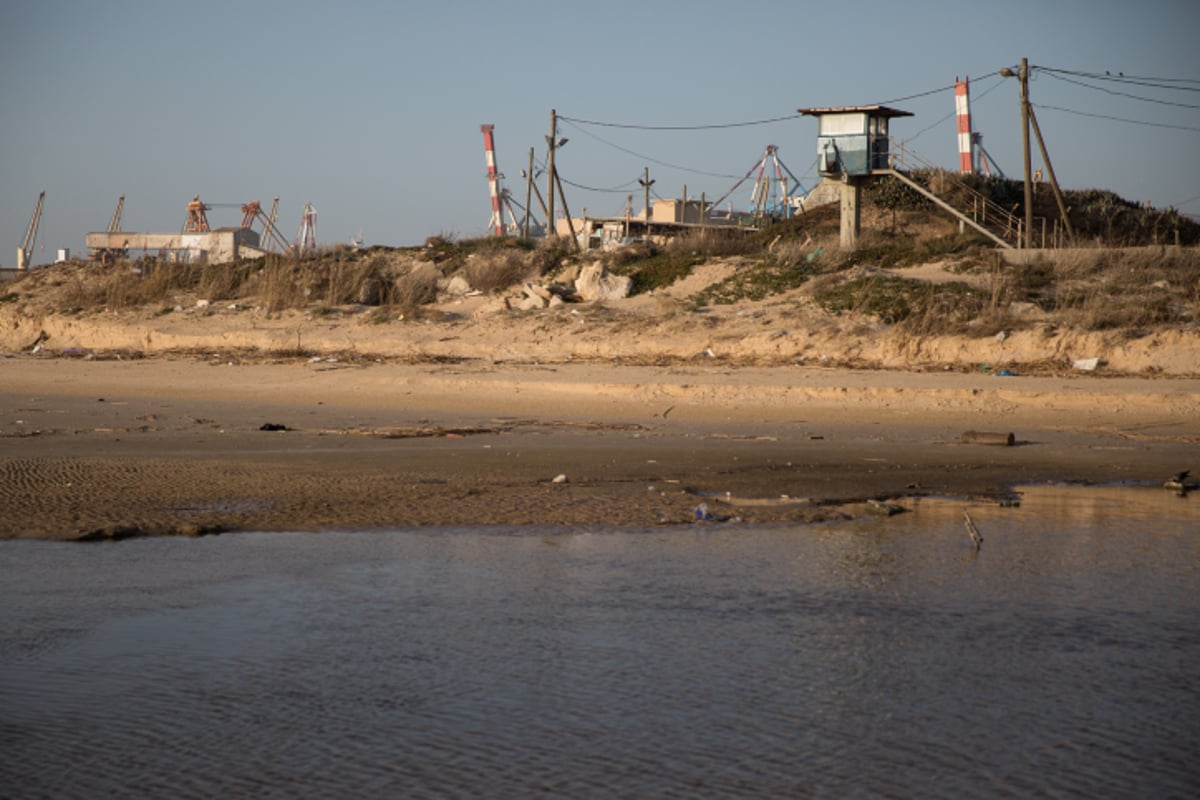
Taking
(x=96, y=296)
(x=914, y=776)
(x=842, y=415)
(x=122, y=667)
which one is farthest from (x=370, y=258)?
(x=914, y=776)

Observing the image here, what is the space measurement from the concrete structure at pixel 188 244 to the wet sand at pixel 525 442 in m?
9.50

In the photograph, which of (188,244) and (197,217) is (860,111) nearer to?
(188,244)

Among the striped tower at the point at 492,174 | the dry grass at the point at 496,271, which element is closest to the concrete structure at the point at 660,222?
the striped tower at the point at 492,174

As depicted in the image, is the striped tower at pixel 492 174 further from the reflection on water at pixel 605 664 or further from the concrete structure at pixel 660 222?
the reflection on water at pixel 605 664

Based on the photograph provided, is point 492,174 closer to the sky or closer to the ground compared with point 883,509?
closer to the sky

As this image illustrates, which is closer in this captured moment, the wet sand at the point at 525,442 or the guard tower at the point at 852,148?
the wet sand at the point at 525,442

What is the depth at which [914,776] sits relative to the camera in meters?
3.76

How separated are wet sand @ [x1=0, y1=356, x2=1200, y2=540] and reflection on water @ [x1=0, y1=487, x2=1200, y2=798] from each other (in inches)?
33.6

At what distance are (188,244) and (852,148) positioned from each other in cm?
2213

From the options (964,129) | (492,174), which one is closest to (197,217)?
(492,174)

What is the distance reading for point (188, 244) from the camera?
37688 millimetres

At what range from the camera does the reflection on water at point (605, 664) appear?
3.79 meters

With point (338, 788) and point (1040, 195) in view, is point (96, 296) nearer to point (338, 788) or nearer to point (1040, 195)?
point (338, 788)

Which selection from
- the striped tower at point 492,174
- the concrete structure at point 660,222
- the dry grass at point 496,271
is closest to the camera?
the dry grass at point 496,271
